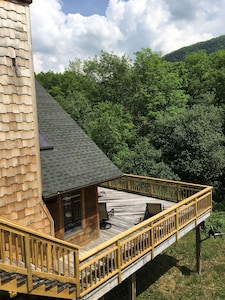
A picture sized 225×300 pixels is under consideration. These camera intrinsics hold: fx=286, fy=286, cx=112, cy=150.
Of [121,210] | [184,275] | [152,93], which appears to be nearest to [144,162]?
[121,210]

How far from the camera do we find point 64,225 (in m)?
8.28

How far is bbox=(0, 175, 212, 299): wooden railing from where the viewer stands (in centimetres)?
465

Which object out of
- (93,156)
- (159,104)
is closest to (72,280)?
(93,156)

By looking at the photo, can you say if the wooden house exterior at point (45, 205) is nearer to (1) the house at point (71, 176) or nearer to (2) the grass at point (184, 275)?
(1) the house at point (71, 176)

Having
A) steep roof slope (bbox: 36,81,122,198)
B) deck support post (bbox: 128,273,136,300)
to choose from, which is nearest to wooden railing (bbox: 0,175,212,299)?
deck support post (bbox: 128,273,136,300)

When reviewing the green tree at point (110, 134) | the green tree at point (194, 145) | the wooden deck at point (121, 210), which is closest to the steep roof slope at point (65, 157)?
the wooden deck at point (121, 210)

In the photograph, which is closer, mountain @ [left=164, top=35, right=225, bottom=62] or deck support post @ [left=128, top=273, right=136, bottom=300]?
deck support post @ [left=128, top=273, right=136, bottom=300]

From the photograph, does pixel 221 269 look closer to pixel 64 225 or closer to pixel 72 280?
pixel 64 225

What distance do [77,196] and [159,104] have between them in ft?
62.6

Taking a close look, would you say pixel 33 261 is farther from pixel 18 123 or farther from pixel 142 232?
pixel 142 232

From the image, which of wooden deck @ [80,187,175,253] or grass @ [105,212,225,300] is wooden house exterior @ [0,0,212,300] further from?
grass @ [105,212,225,300]

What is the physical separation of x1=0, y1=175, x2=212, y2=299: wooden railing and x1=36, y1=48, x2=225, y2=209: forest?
703 cm

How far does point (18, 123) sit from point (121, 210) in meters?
6.84

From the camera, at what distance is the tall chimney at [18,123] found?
19.2 ft
